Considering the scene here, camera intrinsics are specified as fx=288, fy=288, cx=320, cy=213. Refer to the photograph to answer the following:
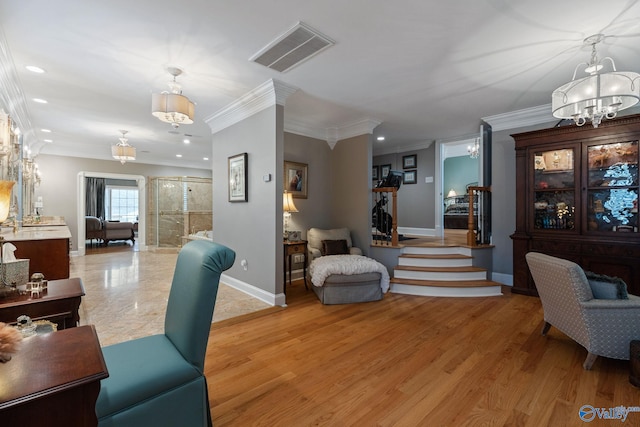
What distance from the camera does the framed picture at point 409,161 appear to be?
6664 mm

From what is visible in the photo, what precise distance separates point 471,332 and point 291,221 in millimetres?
2976

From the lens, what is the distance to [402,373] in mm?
2127

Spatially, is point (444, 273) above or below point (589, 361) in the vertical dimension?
above

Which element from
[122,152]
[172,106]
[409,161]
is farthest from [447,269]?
[122,152]

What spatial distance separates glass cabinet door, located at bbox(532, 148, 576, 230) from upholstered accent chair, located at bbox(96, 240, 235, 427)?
4313mm

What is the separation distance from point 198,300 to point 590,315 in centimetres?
275

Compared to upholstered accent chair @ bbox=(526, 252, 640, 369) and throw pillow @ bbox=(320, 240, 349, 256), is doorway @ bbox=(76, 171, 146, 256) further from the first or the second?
upholstered accent chair @ bbox=(526, 252, 640, 369)

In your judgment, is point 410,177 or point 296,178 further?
point 410,177

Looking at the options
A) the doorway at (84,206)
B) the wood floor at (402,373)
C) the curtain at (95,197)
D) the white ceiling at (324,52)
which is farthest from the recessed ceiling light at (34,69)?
the curtain at (95,197)

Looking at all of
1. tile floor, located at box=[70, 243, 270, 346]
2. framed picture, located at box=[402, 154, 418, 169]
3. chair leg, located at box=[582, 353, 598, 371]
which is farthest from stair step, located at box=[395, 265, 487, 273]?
framed picture, located at box=[402, 154, 418, 169]

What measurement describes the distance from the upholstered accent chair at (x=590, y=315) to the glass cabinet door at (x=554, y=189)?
181 cm

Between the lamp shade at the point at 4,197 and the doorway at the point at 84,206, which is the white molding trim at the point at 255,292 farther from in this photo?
the doorway at the point at 84,206

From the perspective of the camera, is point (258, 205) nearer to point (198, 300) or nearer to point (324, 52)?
point (324, 52)

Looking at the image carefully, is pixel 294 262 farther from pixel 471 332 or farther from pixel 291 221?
pixel 471 332
